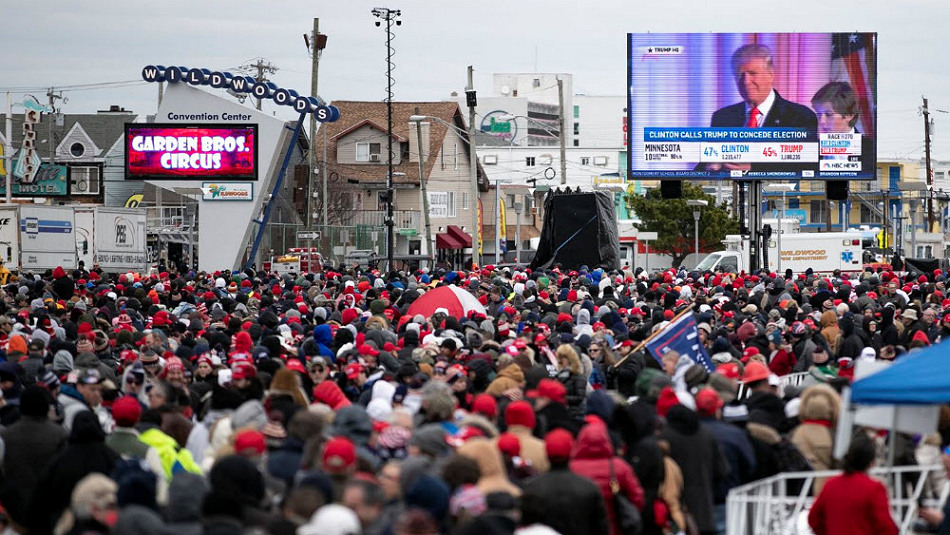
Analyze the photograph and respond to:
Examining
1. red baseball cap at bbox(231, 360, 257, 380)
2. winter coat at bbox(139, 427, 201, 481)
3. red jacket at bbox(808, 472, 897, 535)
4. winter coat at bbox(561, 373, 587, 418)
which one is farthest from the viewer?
winter coat at bbox(561, 373, 587, 418)

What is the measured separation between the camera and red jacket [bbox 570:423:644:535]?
8516 millimetres

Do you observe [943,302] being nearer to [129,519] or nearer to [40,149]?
[129,519]

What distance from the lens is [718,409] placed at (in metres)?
10.2

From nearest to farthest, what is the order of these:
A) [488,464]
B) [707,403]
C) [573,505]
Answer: [573,505] → [488,464] → [707,403]

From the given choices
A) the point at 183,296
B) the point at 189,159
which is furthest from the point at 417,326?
the point at 189,159

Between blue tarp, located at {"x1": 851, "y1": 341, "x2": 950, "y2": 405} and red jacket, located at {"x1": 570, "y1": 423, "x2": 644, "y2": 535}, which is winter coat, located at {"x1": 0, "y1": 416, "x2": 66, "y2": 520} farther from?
blue tarp, located at {"x1": 851, "y1": 341, "x2": 950, "y2": 405}

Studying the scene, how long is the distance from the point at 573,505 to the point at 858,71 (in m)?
36.6

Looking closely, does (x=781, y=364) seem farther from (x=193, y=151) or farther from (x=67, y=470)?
(x=193, y=151)

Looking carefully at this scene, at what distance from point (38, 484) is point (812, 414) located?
4.85 metres

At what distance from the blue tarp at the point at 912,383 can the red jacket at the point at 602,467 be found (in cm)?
138

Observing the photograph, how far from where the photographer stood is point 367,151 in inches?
3108

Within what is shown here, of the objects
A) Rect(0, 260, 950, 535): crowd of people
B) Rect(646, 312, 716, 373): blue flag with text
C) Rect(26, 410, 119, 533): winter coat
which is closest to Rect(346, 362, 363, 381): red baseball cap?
Rect(0, 260, 950, 535): crowd of people

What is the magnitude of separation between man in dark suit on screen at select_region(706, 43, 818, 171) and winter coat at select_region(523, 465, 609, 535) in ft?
115

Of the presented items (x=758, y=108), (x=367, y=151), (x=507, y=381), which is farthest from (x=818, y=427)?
(x=367, y=151)
